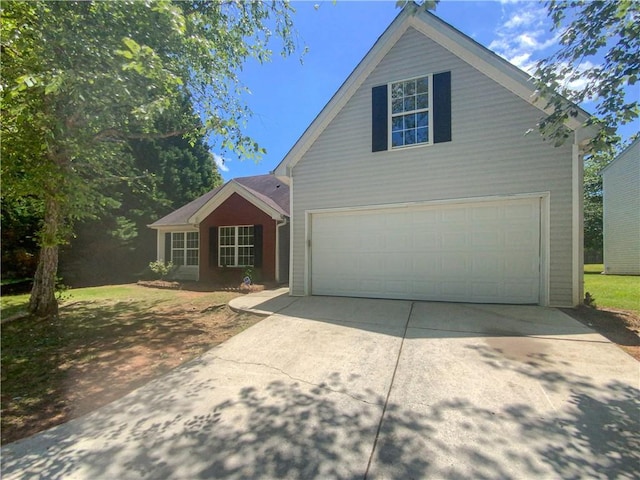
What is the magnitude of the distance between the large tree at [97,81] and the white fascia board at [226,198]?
5.06m

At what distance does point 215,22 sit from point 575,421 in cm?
830

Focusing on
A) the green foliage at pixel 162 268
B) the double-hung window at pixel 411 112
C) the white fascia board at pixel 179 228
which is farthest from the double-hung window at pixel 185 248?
the double-hung window at pixel 411 112

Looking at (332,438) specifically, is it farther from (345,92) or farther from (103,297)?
(103,297)

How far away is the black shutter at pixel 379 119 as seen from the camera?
8.16 metres

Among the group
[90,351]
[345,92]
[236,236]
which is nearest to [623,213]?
[345,92]

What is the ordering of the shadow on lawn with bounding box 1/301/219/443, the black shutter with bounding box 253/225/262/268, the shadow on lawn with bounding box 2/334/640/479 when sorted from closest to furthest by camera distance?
1. the shadow on lawn with bounding box 2/334/640/479
2. the shadow on lawn with bounding box 1/301/219/443
3. the black shutter with bounding box 253/225/262/268

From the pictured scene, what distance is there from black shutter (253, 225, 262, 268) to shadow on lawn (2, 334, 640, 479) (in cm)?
933

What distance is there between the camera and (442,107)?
298 inches

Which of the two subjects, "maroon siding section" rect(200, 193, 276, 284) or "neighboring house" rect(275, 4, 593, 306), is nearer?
"neighboring house" rect(275, 4, 593, 306)

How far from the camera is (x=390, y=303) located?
760cm

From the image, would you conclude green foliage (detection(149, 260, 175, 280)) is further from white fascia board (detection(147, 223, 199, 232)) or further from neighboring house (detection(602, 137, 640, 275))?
neighboring house (detection(602, 137, 640, 275))

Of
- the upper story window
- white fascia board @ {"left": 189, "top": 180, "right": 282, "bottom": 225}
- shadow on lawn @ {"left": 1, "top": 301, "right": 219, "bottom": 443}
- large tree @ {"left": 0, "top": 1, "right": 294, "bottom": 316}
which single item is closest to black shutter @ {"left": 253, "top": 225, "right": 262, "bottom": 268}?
white fascia board @ {"left": 189, "top": 180, "right": 282, "bottom": 225}

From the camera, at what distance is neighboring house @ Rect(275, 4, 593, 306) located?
679cm

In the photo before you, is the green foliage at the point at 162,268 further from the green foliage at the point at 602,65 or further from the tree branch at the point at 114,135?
the green foliage at the point at 602,65
